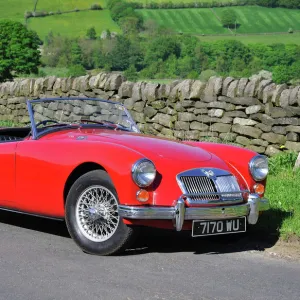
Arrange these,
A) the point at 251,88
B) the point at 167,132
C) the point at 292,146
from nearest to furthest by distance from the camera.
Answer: the point at 292,146, the point at 251,88, the point at 167,132

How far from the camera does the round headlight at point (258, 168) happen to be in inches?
269

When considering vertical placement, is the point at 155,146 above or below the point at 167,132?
above

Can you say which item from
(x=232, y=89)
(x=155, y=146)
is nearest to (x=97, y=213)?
(x=155, y=146)

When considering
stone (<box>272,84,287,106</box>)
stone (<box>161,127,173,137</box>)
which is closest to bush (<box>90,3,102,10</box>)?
stone (<box>161,127,173,137</box>)

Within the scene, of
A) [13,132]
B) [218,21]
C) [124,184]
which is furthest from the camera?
[218,21]

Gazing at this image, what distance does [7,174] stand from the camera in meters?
7.05

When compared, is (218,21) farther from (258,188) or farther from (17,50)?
(258,188)

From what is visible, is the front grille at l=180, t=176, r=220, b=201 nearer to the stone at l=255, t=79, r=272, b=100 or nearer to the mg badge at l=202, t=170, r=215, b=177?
the mg badge at l=202, t=170, r=215, b=177

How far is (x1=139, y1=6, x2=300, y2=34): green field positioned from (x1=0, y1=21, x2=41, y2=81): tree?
→ 848 cm

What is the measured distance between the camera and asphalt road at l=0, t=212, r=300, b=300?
5.12m

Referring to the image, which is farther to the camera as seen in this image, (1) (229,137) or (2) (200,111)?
(2) (200,111)

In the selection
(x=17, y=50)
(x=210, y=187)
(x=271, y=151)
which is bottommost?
(x=17, y=50)

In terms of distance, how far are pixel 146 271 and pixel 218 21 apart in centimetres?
4033

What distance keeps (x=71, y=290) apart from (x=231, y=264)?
1.51 m
